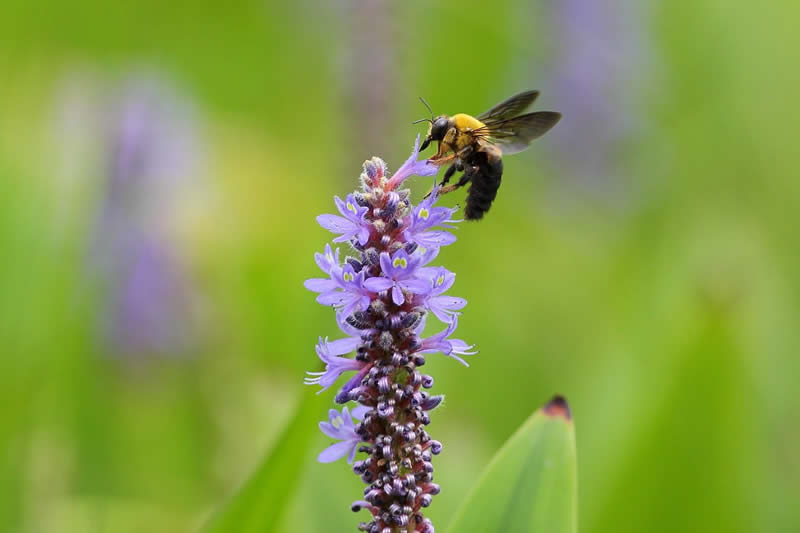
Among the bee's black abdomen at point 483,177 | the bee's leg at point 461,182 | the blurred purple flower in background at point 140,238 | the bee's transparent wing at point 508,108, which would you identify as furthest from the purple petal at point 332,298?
the blurred purple flower in background at point 140,238

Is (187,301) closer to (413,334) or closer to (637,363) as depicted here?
(637,363)

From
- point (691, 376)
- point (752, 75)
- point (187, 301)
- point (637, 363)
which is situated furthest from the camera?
point (752, 75)

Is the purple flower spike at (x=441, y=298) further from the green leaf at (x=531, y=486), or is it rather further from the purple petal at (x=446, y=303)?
the green leaf at (x=531, y=486)

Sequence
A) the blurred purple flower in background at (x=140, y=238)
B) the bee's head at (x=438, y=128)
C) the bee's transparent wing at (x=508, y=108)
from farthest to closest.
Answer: the blurred purple flower in background at (x=140, y=238), the bee's transparent wing at (x=508, y=108), the bee's head at (x=438, y=128)

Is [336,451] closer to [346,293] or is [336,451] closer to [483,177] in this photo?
[346,293]

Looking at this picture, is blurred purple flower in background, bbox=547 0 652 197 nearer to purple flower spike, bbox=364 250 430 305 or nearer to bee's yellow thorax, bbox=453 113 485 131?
bee's yellow thorax, bbox=453 113 485 131

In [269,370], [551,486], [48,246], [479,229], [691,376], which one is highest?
[479,229]

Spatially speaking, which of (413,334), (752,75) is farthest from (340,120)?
(413,334)
